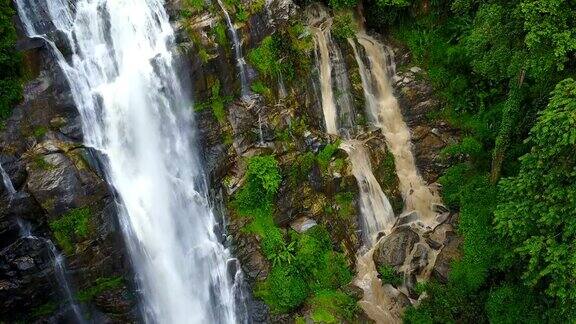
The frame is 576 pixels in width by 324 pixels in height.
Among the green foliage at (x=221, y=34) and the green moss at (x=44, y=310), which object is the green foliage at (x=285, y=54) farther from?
the green moss at (x=44, y=310)

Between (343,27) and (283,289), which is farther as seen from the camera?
(343,27)

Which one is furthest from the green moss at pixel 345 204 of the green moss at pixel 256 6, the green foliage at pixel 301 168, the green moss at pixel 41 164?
the green moss at pixel 41 164

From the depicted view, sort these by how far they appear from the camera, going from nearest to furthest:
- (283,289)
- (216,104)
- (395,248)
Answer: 1. (283,289)
2. (216,104)
3. (395,248)

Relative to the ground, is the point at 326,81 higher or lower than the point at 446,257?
higher

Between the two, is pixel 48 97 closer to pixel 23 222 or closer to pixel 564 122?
pixel 23 222

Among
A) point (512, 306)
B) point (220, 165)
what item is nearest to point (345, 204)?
point (220, 165)

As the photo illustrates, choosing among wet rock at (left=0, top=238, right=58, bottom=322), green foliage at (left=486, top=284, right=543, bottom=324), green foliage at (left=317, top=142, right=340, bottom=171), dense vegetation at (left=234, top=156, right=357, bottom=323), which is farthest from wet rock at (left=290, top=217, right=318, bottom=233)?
wet rock at (left=0, top=238, right=58, bottom=322)

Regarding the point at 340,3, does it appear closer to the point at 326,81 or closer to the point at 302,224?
the point at 326,81

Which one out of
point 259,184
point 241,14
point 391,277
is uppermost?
point 241,14
